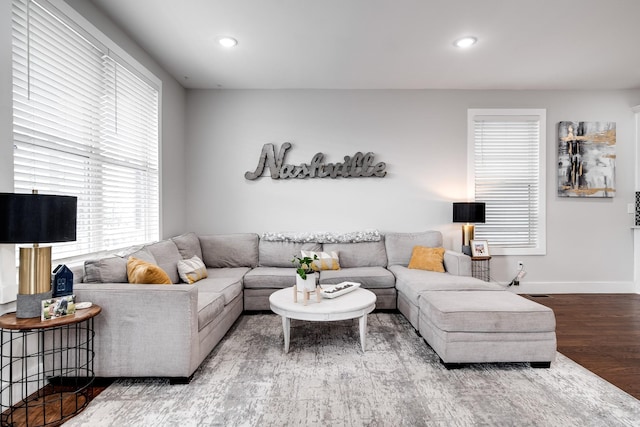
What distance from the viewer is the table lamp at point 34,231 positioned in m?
1.72

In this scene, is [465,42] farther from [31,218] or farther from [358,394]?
[31,218]

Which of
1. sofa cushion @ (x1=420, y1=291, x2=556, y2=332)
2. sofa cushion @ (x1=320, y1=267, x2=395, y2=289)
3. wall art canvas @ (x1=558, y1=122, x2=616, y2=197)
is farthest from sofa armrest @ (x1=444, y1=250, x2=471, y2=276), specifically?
wall art canvas @ (x1=558, y1=122, x2=616, y2=197)

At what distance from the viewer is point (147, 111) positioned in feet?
12.2

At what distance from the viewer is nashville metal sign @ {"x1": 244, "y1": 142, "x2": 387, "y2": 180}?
15.3ft

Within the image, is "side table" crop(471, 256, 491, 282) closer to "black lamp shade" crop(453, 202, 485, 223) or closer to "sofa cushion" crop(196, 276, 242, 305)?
"black lamp shade" crop(453, 202, 485, 223)

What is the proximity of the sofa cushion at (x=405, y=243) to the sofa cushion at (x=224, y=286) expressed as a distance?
76.0 inches

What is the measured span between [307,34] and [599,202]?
179 inches

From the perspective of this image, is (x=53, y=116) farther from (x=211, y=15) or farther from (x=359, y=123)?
(x=359, y=123)

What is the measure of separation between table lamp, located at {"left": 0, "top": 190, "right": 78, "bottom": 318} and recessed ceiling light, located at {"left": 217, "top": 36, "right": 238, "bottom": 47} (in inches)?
81.4

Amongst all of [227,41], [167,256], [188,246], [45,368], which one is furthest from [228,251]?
[227,41]

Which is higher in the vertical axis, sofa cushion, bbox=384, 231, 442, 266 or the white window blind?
the white window blind

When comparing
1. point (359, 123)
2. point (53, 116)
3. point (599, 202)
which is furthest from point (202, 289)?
point (599, 202)

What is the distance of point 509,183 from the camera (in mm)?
4777

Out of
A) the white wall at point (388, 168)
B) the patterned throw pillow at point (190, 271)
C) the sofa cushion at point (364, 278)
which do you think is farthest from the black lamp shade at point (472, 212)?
the patterned throw pillow at point (190, 271)
